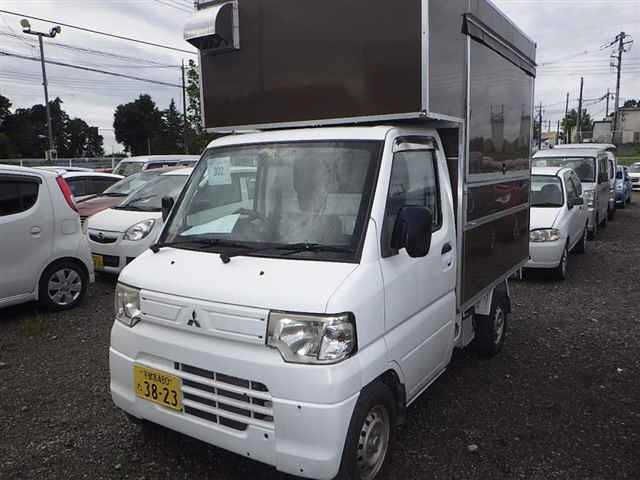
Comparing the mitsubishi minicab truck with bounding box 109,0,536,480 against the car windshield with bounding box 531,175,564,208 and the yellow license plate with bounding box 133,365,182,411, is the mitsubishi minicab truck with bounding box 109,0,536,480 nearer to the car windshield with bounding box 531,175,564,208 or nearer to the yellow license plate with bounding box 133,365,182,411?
the yellow license plate with bounding box 133,365,182,411

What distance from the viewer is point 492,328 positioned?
15.1ft

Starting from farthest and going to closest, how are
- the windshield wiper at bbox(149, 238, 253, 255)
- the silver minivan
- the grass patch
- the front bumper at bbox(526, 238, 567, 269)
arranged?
the silver minivan < the front bumper at bbox(526, 238, 567, 269) < the grass patch < the windshield wiper at bbox(149, 238, 253, 255)

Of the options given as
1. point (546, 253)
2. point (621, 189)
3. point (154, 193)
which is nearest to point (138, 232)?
point (154, 193)

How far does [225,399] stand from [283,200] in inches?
46.2

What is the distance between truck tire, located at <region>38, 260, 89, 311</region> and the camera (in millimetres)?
5996

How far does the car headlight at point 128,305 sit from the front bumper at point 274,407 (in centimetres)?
29

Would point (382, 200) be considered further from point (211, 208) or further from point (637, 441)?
point (637, 441)

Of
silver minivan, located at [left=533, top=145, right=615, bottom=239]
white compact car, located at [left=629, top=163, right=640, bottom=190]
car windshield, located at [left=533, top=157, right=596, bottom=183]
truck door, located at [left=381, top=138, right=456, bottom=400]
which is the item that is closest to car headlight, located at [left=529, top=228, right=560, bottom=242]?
silver minivan, located at [left=533, top=145, right=615, bottom=239]

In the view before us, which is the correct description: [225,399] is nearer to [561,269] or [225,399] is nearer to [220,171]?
[220,171]

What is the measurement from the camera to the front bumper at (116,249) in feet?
23.4

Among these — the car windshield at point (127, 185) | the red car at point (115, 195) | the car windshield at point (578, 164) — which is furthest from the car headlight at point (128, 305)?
the car windshield at point (578, 164)

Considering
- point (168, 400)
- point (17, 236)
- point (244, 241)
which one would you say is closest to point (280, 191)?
point (244, 241)

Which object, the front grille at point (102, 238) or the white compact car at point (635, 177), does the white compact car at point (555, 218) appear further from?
the white compact car at point (635, 177)

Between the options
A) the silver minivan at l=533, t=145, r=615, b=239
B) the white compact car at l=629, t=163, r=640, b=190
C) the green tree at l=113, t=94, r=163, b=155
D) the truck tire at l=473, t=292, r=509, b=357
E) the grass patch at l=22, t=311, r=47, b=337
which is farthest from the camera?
the green tree at l=113, t=94, r=163, b=155
